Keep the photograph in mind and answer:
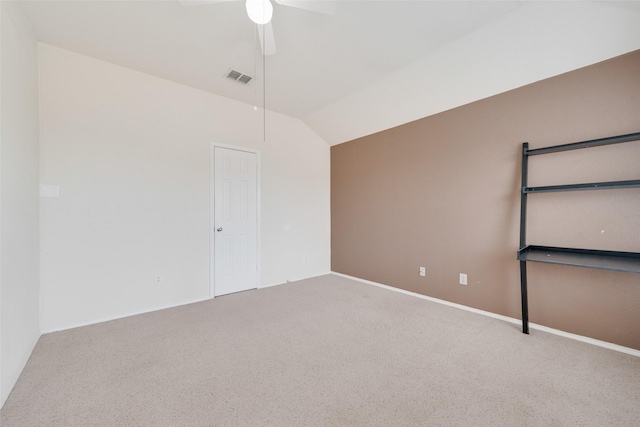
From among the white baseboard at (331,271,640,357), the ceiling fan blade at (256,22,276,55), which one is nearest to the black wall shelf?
the white baseboard at (331,271,640,357)

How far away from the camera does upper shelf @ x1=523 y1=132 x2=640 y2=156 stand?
1968 mm

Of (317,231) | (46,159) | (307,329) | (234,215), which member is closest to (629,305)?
(307,329)

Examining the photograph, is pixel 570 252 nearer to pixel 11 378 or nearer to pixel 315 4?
pixel 315 4

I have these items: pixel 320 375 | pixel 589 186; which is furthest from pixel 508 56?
pixel 320 375

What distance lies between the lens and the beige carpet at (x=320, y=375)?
146cm

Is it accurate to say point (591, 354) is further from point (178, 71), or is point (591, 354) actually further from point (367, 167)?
point (178, 71)

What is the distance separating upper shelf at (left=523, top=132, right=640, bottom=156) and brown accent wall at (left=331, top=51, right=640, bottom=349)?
75 millimetres

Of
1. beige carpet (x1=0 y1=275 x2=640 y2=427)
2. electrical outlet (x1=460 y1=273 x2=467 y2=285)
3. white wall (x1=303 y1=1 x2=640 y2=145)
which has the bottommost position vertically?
beige carpet (x1=0 y1=275 x2=640 y2=427)

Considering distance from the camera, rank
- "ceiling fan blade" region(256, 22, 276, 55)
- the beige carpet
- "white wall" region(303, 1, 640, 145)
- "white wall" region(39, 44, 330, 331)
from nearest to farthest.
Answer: the beige carpet
"ceiling fan blade" region(256, 22, 276, 55)
"white wall" region(303, 1, 640, 145)
"white wall" region(39, 44, 330, 331)

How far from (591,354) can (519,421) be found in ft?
4.06

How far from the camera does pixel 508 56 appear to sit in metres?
2.38

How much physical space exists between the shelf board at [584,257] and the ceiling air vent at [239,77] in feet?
11.1

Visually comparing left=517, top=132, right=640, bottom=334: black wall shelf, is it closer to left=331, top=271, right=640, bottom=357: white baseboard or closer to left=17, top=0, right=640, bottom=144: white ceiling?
left=331, top=271, right=640, bottom=357: white baseboard

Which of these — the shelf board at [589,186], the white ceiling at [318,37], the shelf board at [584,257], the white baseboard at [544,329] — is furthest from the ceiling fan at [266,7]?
the white baseboard at [544,329]
